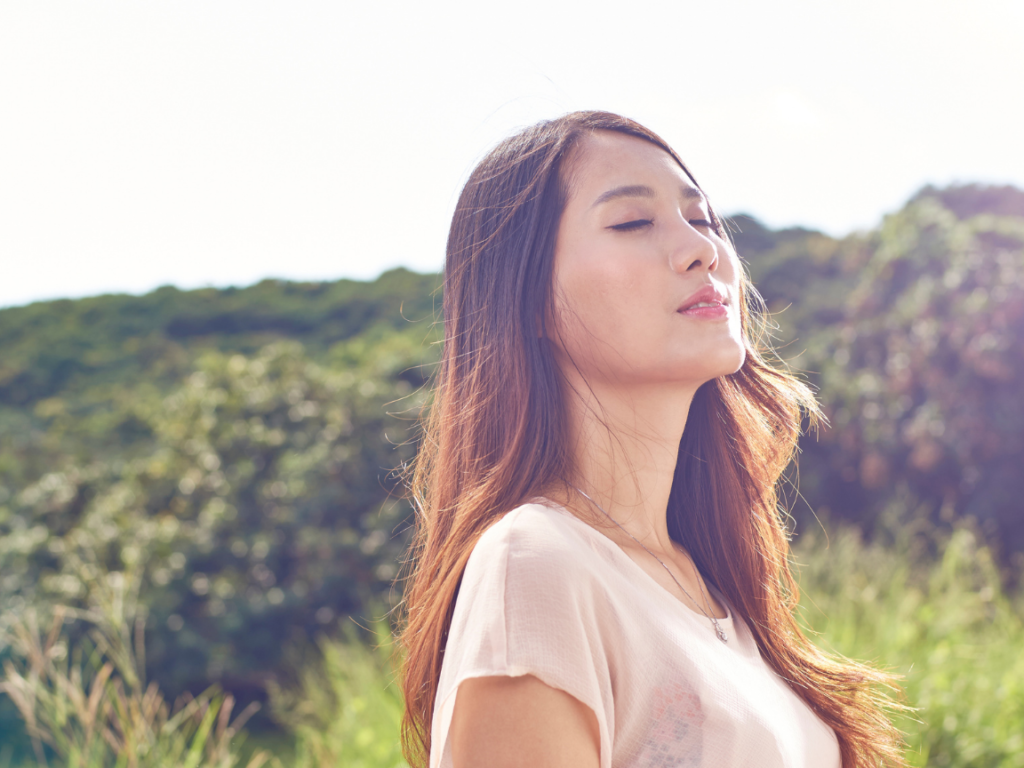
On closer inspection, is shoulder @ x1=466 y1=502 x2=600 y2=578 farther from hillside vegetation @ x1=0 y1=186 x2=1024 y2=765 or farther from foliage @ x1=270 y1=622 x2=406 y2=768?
hillside vegetation @ x1=0 y1=186 x2=1024 y2=765

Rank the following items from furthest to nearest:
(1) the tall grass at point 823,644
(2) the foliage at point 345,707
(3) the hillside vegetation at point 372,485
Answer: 1. (3) the hillside vegetation at point 372,485
2. (2) the foliage at point 345,707
3. (1) the tall grass at point 823,644

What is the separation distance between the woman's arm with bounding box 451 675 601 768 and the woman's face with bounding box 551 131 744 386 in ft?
2.08

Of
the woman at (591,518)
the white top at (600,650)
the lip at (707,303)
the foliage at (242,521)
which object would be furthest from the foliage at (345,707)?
the lip at (707,303)

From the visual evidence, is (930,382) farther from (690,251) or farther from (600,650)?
(600,650)

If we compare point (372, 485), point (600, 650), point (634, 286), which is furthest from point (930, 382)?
point (600, 650)

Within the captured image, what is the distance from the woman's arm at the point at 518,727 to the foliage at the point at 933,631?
165 cm

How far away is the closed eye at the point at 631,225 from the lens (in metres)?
1.46

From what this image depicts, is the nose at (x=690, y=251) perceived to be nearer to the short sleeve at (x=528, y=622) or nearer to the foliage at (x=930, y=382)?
the short sleeve at (x=528, y=622)

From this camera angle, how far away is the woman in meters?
1.05

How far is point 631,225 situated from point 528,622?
798mm

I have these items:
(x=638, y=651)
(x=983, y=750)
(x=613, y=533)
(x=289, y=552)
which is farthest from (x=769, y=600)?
(x=289, y=552)

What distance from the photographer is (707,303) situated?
1.47 meters

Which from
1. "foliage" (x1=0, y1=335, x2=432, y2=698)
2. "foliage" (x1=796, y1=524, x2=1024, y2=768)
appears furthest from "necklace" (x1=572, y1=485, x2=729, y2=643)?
"foliage" (x1=0, y1=335, x2=432, y2=698)

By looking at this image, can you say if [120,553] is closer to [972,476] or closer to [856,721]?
[856,721]
